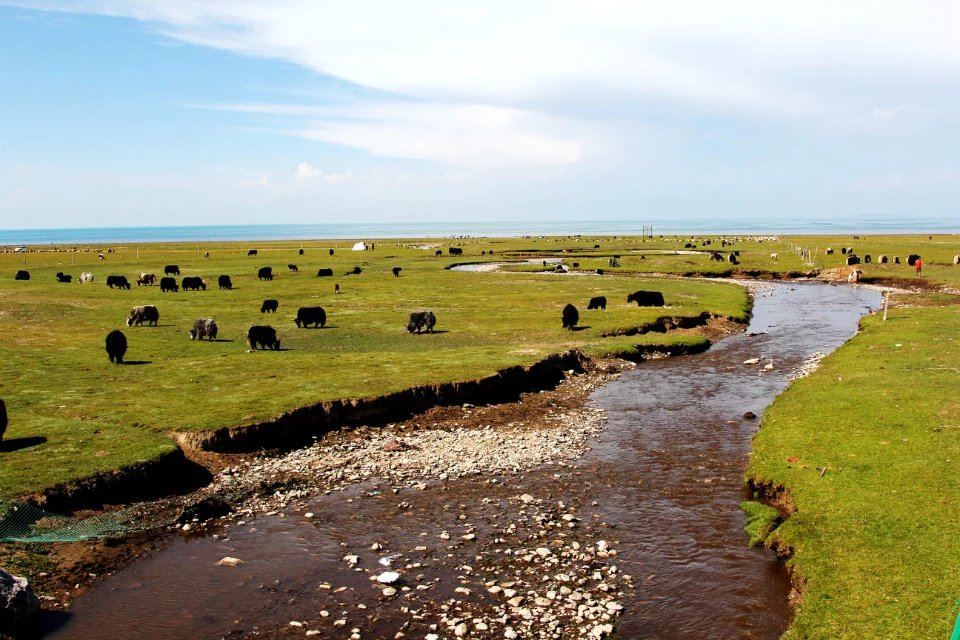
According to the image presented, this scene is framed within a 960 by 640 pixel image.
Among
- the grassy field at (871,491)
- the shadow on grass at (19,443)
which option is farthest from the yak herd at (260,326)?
the grassy field at (871,491)

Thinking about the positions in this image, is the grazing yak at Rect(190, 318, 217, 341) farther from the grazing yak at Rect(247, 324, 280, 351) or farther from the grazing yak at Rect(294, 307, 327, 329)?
the grazing yak at Rect(294, 307, 327, 329)

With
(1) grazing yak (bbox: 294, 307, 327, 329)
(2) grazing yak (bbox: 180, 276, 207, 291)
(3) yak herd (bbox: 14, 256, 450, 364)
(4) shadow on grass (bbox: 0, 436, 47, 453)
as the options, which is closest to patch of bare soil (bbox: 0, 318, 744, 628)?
(4) shadow on grass (bbox: 0, 436, 47, 453)

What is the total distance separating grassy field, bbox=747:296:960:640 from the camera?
10.9 meters

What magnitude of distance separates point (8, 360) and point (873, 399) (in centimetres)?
3535

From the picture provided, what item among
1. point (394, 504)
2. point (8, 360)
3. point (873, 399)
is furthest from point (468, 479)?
point (8, 360)

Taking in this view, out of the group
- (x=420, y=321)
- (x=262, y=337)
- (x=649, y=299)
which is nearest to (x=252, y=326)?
(x=262, y=337)

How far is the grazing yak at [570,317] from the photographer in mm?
40188

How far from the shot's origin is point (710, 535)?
15180mm

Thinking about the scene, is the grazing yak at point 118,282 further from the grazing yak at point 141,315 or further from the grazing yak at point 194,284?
the grazing yak at point 141,315

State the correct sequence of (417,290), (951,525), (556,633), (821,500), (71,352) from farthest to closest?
(417,290), (71,352), (821,500), (951,525), (556,633)

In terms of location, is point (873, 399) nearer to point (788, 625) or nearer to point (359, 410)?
point (788, 625)

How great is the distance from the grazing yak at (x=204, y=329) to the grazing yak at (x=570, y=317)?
2062 centimetres

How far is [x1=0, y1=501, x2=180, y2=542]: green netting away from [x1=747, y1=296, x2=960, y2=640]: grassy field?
14371 mm

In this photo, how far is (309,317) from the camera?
42.1 metres
